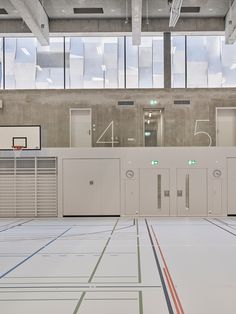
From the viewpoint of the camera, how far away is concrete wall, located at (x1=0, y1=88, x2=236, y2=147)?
28141mm

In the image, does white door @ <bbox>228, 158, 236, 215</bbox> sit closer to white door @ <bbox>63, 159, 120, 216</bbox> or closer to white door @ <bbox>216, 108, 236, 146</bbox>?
white door @ <bbox>216, 108, 236, 146</bbox>

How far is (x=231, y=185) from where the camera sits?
25953 mm

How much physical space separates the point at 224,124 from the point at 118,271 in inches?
785

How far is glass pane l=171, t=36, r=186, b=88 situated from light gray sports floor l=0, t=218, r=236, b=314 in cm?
1304

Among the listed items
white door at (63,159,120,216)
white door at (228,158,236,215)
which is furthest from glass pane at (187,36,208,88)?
white door at (63,159,120,216)

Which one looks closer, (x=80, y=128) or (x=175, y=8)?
(x=175, y=8)

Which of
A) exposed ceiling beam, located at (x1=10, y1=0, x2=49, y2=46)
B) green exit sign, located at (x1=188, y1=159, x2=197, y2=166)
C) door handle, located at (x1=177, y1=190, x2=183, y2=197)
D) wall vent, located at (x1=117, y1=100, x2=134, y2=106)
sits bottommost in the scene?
door handle, located at (x1=177, y1=190, x2=183, y2=197)

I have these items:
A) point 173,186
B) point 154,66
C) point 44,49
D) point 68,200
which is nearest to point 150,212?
point 173,186

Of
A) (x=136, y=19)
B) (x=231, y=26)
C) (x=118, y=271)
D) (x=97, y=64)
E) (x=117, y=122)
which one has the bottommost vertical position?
(x=118, y=271)

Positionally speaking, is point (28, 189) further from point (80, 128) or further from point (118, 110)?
point (118, 110)

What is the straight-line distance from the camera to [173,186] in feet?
85.5

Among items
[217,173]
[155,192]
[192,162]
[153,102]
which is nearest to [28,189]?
[155,192]

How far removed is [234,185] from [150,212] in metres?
5.13

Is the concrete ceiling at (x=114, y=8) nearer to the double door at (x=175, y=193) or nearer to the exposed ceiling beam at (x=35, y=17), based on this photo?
the exposed ceiling beam at (x=35, y=17)
